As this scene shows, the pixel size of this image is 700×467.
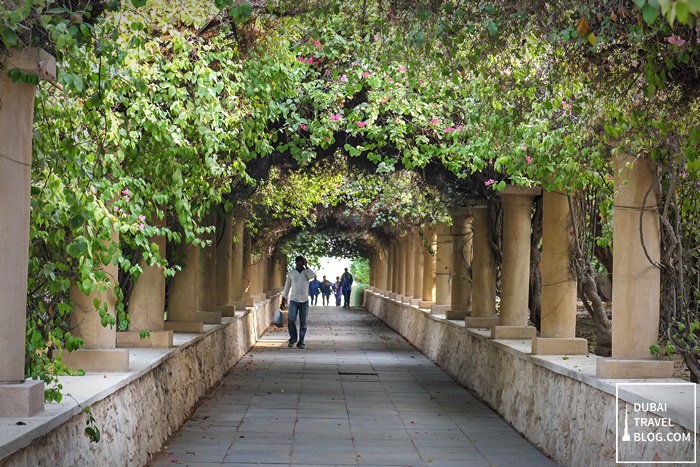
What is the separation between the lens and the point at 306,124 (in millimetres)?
12336

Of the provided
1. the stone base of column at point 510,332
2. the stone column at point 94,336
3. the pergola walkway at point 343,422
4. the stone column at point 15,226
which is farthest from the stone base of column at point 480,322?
the stone column at point 15,226

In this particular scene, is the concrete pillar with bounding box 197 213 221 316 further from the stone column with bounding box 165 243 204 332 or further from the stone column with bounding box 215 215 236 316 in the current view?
the stone column with bounding box 165 243 204 332

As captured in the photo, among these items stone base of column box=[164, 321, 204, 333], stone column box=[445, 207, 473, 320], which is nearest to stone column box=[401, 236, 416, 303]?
stone column box=[445, 207, 473, 320]

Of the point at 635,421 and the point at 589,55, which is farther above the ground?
the point at 589,55

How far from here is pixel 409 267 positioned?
97.8 ft

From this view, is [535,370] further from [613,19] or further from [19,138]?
[19,138]

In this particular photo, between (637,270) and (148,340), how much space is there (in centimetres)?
515

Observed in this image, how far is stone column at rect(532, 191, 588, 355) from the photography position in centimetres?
1076

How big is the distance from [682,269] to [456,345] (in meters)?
7.42

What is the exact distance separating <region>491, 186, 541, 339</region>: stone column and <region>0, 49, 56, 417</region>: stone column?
7965mm

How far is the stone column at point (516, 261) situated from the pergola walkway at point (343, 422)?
1173mm

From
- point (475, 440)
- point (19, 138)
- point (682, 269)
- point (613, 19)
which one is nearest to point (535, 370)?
point (475, 440)

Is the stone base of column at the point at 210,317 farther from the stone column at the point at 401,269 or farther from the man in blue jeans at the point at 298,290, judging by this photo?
the stone column at the point at 401,269

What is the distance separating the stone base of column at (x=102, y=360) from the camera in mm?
8273
